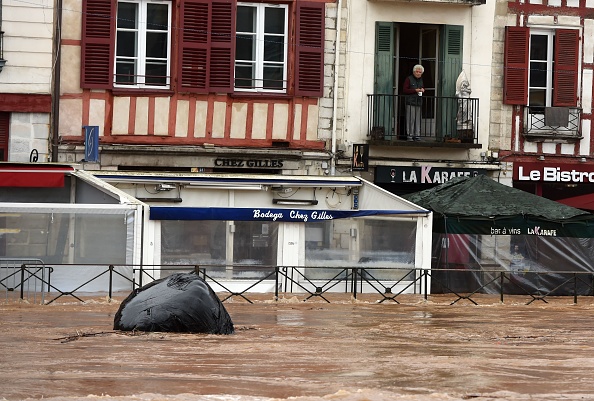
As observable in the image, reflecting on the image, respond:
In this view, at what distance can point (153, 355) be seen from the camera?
1228 cm

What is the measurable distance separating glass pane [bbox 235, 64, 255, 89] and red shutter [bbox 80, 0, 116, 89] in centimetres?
245

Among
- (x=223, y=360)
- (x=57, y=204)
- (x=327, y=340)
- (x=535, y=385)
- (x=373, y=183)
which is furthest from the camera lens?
(x=373, y=183)

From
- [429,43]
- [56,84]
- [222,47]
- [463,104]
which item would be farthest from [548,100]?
[56,84]

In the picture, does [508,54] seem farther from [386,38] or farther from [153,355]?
[153,355]

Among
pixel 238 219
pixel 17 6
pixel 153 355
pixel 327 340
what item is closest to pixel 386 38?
pixel 238 219

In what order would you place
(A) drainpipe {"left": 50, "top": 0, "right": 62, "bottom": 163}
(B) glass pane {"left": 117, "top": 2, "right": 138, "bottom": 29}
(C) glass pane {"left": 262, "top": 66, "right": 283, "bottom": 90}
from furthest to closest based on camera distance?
(C) glass pane {"left": 262, "top": 66, "right": 283, "bottom": 90} < (B) glass pane {"left": 117, "top": 2, "right": 138, "bottom": 29} < (A) drainpipe {"left": 50, "top": 0, "right": 62, "bottom": 163}

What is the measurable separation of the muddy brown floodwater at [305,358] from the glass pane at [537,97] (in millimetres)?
8171

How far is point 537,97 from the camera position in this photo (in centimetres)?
2681

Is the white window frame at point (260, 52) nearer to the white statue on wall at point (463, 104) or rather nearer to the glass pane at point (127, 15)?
the glass pane at point (127, 15)

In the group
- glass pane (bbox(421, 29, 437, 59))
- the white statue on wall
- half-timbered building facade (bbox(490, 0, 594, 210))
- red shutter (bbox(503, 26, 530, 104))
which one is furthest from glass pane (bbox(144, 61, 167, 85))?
red shutter (bbox(503, 26, 530, 104))

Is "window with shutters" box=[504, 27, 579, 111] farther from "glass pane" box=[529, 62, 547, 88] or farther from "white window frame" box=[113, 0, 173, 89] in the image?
"white window frame" box=[113, 0, 173, 89]

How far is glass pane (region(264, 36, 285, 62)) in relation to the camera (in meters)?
25.6

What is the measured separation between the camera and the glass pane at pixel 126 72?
981 inches

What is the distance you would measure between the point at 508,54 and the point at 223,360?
1576 cm
